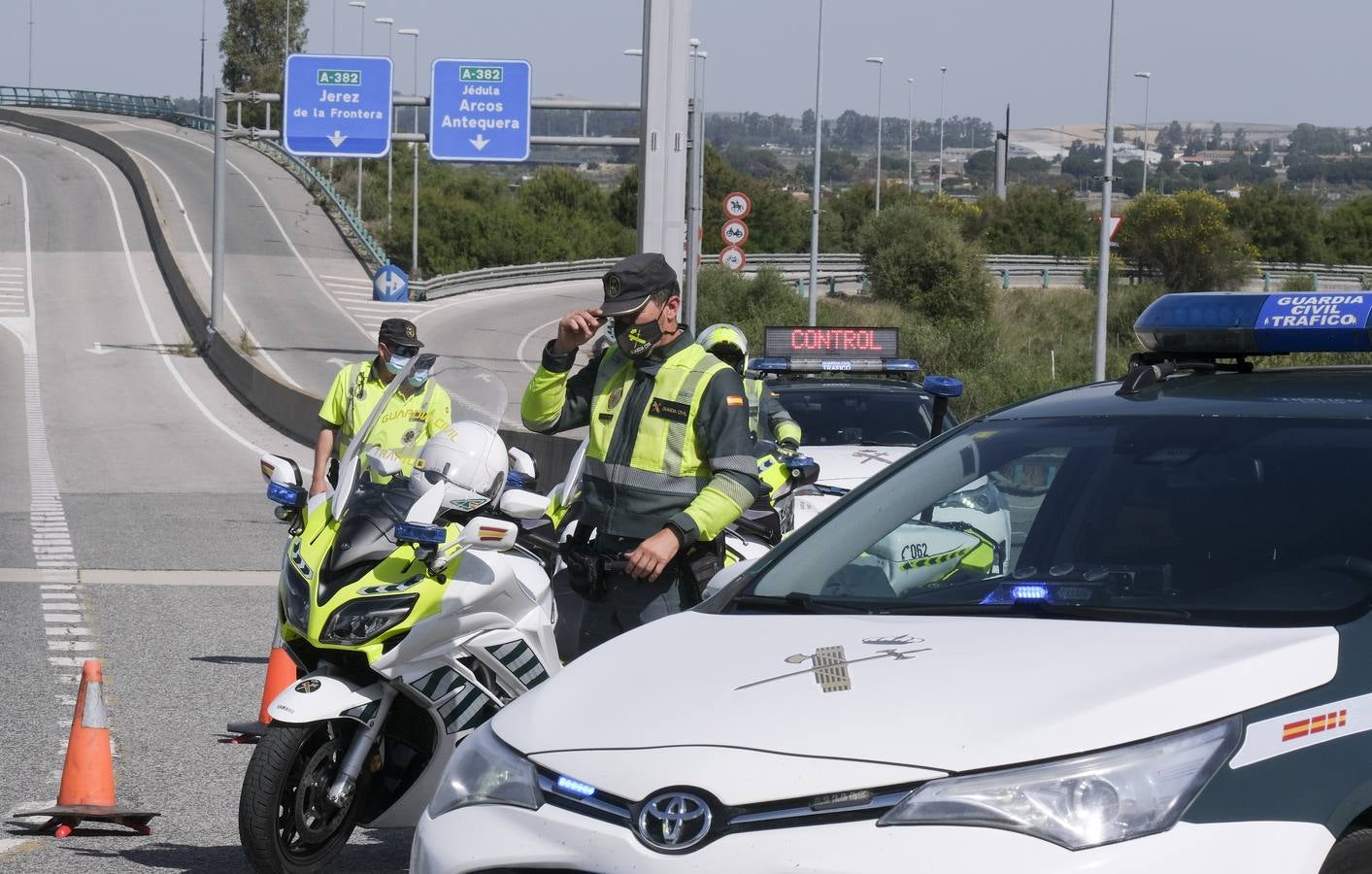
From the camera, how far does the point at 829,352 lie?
1403cm

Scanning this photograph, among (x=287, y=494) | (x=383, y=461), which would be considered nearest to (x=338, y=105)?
(x=287, y=494)

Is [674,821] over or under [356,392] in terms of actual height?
under

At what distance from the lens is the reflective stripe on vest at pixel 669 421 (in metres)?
5.52

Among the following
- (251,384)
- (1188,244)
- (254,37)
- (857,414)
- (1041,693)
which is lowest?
(251,384)

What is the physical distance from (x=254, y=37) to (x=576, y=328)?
423 feet

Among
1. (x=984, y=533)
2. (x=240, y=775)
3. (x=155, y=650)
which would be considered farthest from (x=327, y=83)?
(x=984, y=533)

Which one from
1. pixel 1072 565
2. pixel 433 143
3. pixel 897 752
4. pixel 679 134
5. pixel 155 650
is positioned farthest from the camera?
pixel 433 143

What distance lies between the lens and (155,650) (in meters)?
9.73

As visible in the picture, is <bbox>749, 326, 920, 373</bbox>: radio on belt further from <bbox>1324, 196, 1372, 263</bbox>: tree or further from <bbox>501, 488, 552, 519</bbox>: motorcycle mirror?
<bbox>1324, 196, 1372, 263</bbox>: tree

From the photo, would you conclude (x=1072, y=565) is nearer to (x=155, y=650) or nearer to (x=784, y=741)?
(x=784, y=741)

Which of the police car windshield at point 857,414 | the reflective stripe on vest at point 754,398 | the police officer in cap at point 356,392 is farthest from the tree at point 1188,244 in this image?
the police officer in cap at point 356,392

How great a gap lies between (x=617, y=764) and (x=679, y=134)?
1294 cm

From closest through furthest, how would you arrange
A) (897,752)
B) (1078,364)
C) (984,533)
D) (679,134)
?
(897,752) < (984,533) < (679,134) < (1078,364)

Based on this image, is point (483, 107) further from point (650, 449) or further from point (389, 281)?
point (650, 449)
